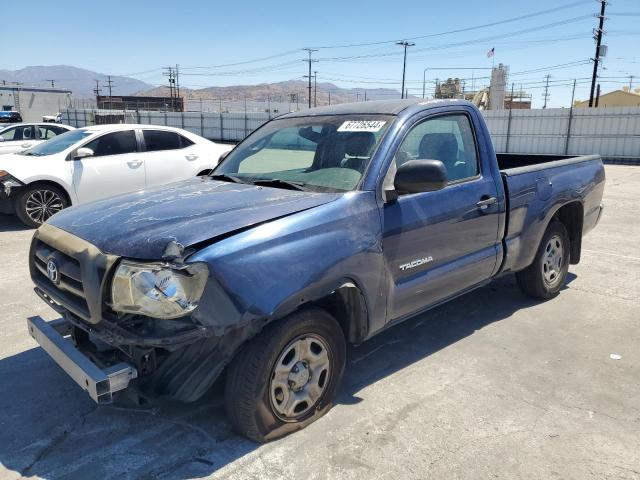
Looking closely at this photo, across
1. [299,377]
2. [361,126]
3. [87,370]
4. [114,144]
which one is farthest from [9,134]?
[299,377]

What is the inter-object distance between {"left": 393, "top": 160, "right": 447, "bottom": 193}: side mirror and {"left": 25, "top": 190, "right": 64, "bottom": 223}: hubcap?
6.92 meters

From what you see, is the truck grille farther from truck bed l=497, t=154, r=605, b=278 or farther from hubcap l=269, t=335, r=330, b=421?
truck bed l=497, t=154, r=605, b=278

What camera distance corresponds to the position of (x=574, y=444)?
3031 millimetres

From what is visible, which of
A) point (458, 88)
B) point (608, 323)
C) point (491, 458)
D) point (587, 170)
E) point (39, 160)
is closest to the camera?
point (491, 458)

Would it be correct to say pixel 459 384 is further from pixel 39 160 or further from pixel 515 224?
pixel 39 160

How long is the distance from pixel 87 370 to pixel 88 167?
21.8 feet

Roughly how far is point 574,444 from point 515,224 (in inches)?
78.1

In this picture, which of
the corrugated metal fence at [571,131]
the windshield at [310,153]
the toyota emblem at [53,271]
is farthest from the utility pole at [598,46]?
the toyota emblem at [53,271]

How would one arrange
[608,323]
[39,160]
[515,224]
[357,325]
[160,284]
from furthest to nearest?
[39,160] → [608,323] → [515,224] → [357,325] → [160,284]

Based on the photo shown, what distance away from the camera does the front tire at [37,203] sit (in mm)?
8258

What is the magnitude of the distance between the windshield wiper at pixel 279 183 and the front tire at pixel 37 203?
592cm

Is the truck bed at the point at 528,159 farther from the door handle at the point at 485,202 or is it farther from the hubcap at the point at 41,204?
the hubcap at the point at 41,204

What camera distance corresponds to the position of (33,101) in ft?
236

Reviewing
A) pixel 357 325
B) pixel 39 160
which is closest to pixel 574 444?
pixel 357 325
